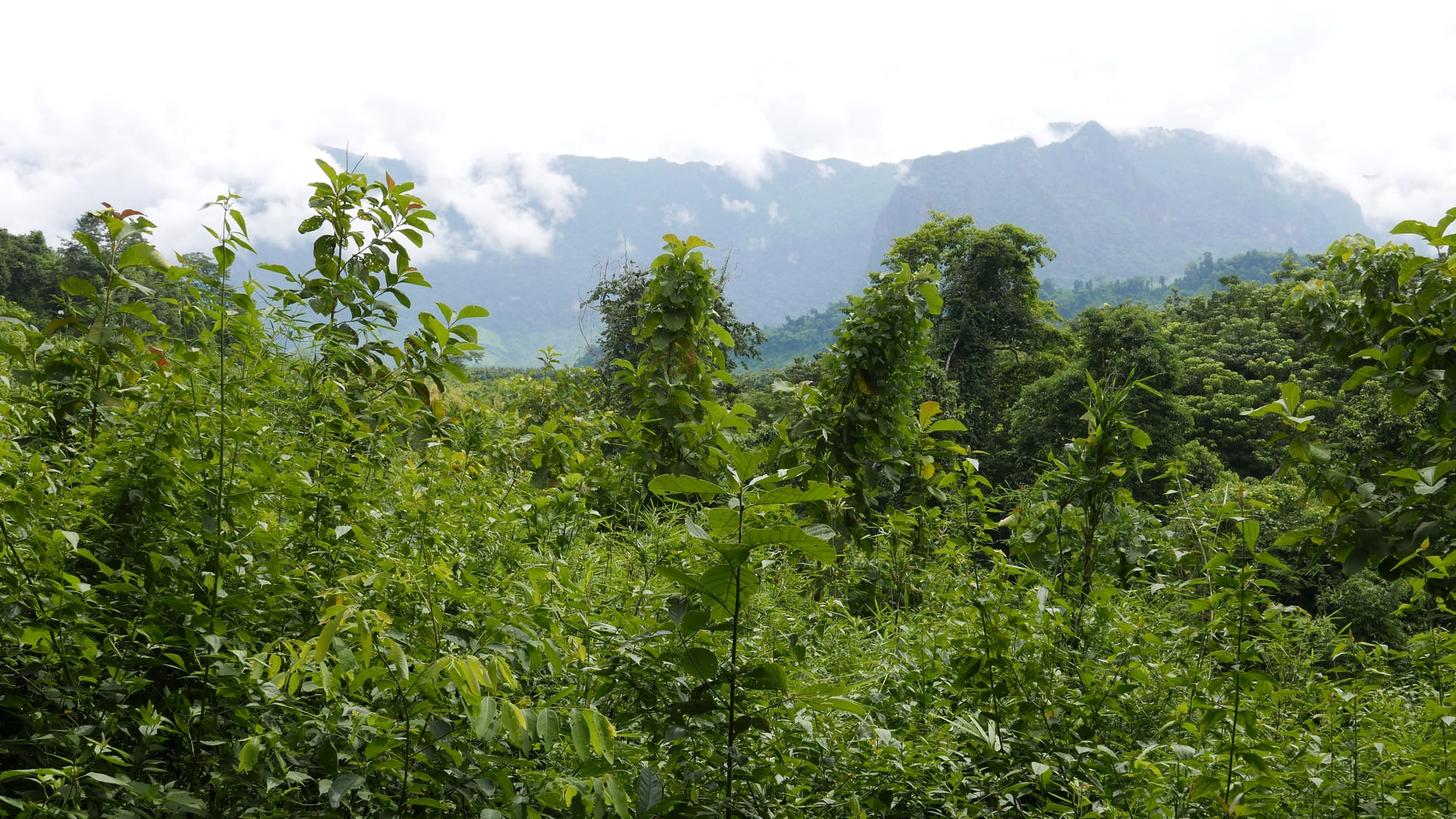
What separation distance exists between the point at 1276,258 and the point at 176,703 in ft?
358

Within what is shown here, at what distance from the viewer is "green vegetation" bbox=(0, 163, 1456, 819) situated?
48.4 inches

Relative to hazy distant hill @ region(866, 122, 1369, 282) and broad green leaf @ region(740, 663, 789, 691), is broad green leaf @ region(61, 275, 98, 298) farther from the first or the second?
hazy distant hill @ region(866, 122, 1369, 282)

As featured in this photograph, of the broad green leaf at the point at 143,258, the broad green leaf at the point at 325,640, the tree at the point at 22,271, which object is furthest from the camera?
the tree at the point at 22,271

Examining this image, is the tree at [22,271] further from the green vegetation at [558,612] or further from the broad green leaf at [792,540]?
the broad green leaf at [792,540]

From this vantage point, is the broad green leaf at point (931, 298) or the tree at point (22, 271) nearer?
the broad green leaf at point (931, 298)

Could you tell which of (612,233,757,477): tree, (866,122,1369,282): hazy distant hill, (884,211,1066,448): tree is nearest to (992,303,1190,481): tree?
(884,211,1066,448): tree

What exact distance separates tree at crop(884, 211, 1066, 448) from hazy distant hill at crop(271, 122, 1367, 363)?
116 meters

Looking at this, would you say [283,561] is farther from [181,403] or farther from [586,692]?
[586,692]

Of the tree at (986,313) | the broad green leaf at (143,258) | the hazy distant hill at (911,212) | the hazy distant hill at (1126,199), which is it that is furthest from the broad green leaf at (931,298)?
the hazy distant hill at (1126,199)

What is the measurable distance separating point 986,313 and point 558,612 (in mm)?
24953

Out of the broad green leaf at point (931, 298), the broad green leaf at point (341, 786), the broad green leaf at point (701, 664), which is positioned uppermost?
the broad green leaf at point (931, 298)

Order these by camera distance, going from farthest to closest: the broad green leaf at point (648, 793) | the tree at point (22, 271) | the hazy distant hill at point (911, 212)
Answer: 1. the hazy distant hill at point (911, 212)
2. the tree at point (22, 271)
3. the broad green leaf at point (648, 793)

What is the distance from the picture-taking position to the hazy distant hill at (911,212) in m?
148

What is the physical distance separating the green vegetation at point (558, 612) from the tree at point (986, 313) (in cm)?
2138
